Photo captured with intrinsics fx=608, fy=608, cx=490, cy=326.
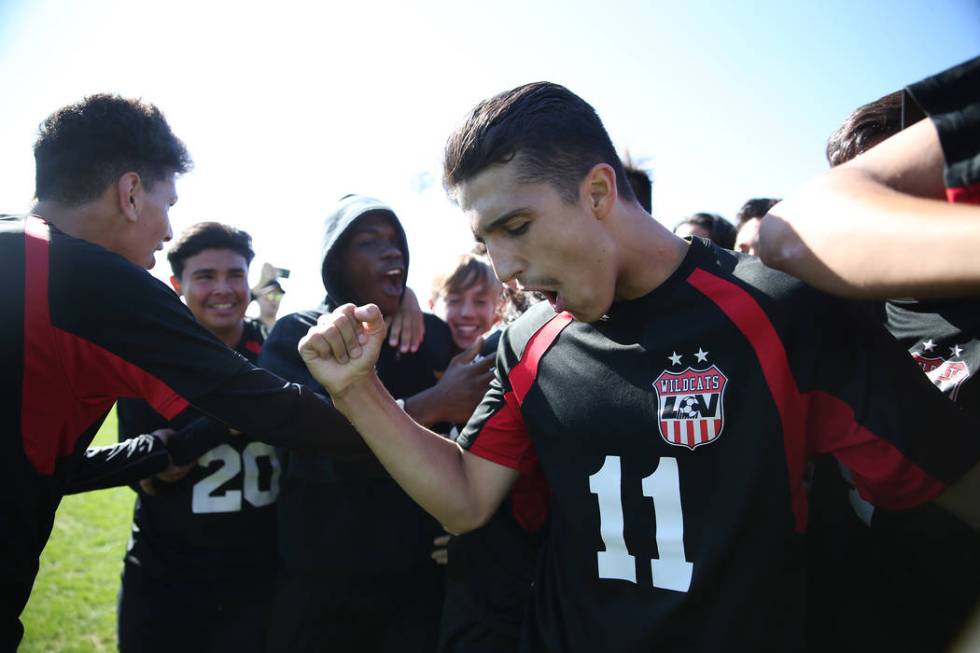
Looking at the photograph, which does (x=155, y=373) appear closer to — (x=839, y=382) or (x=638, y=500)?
(x=638, y=500)

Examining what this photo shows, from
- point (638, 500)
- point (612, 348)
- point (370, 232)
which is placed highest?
point (370, 232)

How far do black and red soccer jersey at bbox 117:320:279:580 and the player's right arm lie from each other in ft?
6.05

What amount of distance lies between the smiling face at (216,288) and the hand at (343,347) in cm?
243

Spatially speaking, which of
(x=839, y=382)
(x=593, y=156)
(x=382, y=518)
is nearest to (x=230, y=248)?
(x=382, y=518)

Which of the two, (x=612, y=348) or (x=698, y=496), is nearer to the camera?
(x=698, y=496)

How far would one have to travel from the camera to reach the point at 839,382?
4.92 ft

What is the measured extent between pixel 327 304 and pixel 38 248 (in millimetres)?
1759

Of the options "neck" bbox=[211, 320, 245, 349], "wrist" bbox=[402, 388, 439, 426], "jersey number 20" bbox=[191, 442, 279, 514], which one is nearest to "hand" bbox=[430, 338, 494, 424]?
"wrist" bbox=[402, 388, 439, 426]

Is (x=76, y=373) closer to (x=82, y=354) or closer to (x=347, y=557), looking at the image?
(x=82, y=354)

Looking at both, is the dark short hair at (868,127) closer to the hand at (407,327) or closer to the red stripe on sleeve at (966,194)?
the red stripe on sleeve at (966,194)

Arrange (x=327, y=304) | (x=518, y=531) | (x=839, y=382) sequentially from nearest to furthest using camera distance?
(x=839, y=382) < (x=518, y=531) < (x=327, y=304)

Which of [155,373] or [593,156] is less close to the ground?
[593,156]

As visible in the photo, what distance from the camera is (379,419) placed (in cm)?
185

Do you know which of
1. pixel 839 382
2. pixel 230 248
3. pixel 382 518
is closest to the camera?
pixel 839 382
